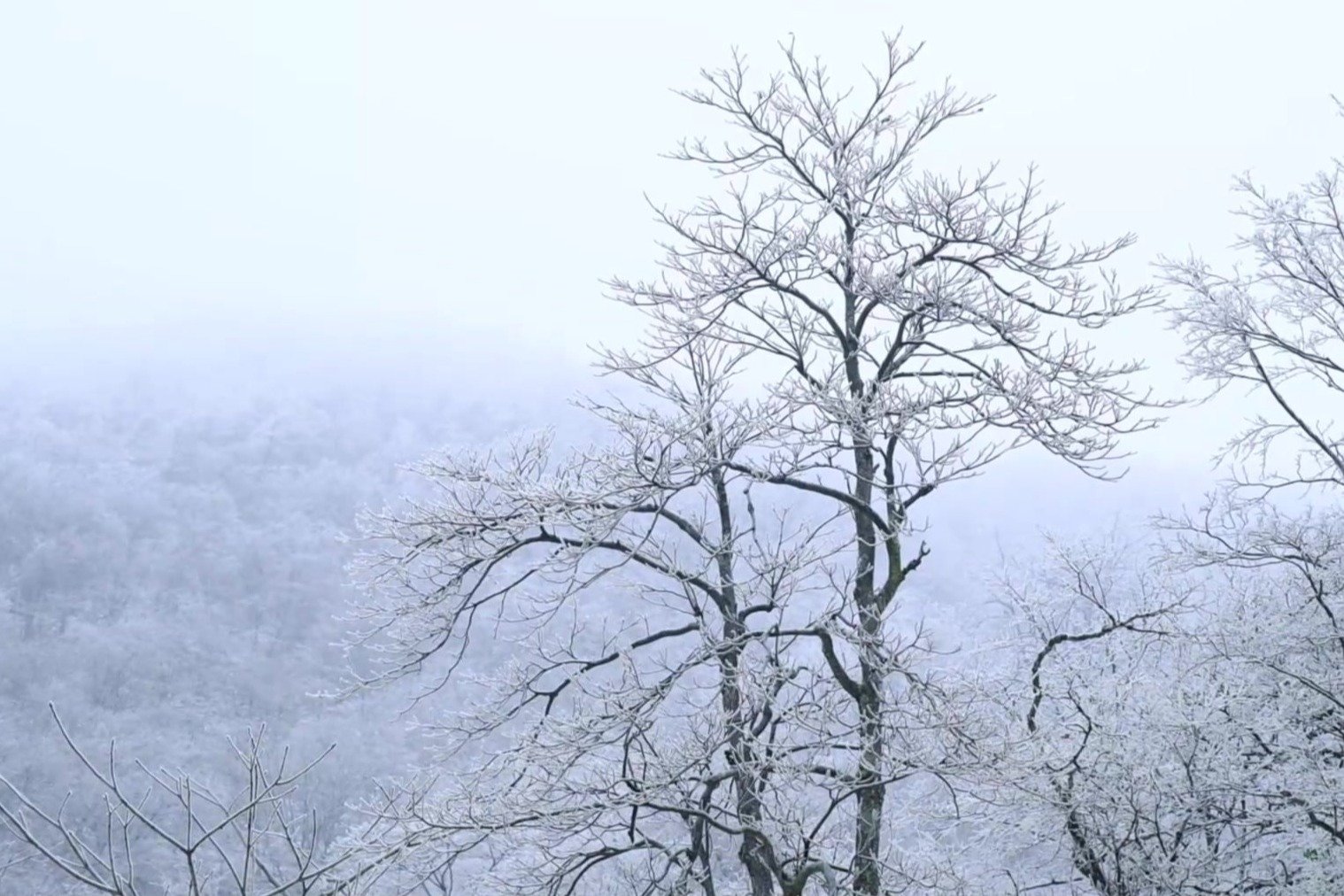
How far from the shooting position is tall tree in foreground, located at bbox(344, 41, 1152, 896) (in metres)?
5.95

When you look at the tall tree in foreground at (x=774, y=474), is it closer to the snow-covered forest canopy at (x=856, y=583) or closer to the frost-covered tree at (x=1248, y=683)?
the snow-covered forest canopy at (x=856, y=583)

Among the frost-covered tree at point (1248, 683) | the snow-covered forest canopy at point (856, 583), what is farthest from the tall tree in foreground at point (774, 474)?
the frost-covered tree at point (1248, 683)

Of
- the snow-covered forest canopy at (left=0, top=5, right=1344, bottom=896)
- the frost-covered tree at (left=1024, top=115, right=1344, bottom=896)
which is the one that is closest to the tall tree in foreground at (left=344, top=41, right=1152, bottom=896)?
the snow-covered forest canopy at (left=0, top=5, right=1344, bottom=896)

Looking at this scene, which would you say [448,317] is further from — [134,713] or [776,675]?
[776,675]

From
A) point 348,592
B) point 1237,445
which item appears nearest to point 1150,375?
point 348,592

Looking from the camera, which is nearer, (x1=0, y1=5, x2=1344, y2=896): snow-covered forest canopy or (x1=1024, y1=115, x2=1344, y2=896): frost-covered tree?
(x1=0, y1=5, x2=1344, y2=896): snow-covered forest canopy

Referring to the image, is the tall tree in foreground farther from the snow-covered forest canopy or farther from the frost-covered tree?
the frost-covered tree

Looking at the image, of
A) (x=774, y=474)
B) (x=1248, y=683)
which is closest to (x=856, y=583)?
(x=774, y=474)

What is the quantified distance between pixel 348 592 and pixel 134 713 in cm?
1066

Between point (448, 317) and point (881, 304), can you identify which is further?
point (448, 317)

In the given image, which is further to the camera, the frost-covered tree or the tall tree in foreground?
the frost-covered tree

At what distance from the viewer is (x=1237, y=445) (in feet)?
32.6

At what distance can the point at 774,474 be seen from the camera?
6.25 metres

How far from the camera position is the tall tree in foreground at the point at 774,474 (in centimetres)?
595
